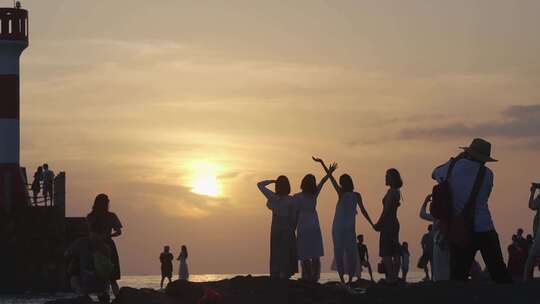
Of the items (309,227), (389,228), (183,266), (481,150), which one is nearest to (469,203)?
(481,150)

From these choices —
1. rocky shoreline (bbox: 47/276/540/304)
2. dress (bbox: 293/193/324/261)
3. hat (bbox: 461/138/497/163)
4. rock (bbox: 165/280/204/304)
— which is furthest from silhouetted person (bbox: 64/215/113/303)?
hat (bbox: 461/138/497/163)

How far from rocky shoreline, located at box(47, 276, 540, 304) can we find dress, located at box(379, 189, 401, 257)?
1.03 metres

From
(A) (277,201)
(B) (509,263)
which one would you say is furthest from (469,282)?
(B) (509,263)

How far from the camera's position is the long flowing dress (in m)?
23.8

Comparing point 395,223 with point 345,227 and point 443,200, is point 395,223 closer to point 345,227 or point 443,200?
point 345,227

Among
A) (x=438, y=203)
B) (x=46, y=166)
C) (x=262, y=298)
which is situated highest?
(x=46, y=166)

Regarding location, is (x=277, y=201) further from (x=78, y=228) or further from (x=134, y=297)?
(x=78, y=228)

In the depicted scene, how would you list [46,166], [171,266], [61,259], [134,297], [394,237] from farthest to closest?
[61,259]
[46,166]
[171,266]
[394,237]
[134,297]

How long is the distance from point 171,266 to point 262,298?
30.5 meters

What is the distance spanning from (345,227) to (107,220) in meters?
4.87

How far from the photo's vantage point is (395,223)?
2303 centimetres

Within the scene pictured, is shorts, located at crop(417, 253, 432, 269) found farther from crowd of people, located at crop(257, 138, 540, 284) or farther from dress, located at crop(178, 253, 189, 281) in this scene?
dress, located at crop(178, 253, 189, 281)

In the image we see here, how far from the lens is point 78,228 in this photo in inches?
2467

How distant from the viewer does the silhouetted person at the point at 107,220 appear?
67.4 ft
